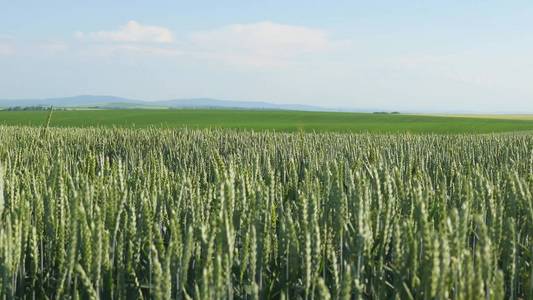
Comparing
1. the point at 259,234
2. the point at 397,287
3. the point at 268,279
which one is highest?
the point at 259,234

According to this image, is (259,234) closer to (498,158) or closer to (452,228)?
(452,228)

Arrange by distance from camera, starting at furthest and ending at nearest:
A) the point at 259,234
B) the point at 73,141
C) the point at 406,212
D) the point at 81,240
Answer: the point at 73,141, the point at 406,212, the point at 81,240, the point at 259,234

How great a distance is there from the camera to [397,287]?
A: 1.43 m

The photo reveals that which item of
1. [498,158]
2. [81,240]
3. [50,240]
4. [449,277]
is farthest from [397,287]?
[498,158]

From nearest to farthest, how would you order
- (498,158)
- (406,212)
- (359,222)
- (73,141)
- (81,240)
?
1. (359,222)
2. (81,240)
3. (406,212)
4. (498,158)
5. (73,141)

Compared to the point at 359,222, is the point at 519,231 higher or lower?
lower

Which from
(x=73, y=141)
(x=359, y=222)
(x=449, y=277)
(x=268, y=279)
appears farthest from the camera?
(x=73, y=141)

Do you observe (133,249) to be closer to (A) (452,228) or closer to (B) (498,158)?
(A) (452,228)

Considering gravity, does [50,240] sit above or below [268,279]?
above

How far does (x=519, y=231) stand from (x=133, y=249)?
4.94ft

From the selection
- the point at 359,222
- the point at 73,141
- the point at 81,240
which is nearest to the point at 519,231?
the point at 359,222

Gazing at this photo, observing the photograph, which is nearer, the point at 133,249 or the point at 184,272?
the point at 184,272

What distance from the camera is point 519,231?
217 centimetres

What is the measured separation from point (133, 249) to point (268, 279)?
473mm
